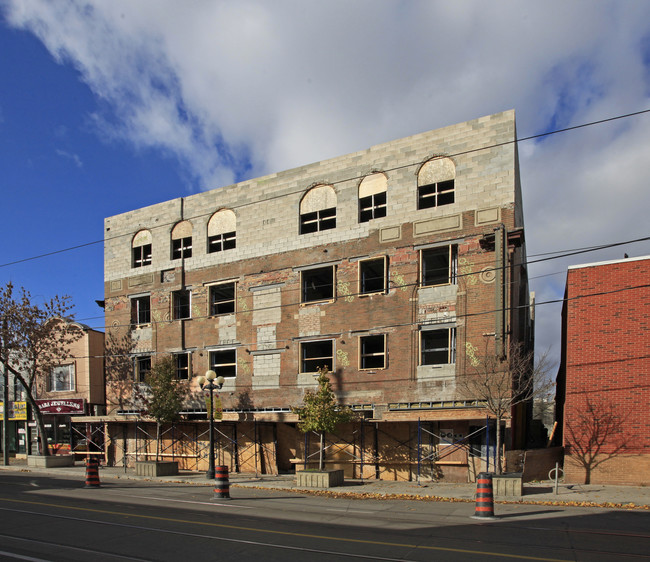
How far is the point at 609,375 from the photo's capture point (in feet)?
64.2

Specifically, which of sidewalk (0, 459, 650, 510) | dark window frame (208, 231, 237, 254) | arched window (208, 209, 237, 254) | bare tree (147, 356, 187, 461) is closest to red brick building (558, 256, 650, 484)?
sidewalk (0, 459, 650, 510)

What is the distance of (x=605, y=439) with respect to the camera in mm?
19203

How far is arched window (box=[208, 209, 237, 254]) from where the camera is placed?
28391 millimetres

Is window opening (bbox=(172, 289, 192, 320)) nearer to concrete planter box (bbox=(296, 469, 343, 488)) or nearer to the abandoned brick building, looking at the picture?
the abandoned brick building

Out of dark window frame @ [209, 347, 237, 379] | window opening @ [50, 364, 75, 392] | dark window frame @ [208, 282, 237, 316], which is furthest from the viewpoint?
window opening @ [50, 364, 75, 392]

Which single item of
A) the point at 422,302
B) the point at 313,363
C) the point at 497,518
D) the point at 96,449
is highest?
the point at 422,302

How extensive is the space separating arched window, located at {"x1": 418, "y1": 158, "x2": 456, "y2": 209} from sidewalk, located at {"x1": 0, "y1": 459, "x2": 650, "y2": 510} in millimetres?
10943

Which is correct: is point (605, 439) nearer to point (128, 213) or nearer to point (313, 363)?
point (313, 363)

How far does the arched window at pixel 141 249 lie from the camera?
31.3 m

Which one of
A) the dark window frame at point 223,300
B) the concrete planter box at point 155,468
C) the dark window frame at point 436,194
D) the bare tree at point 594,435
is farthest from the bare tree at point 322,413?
the dark window frame at point 436,194

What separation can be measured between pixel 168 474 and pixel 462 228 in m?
16.4

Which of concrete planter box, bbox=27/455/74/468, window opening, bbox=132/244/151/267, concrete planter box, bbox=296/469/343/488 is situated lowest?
concrete planter box, bbox=27/455/74/468

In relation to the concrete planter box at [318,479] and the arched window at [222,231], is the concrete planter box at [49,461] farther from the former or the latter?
the concrete planter box at [318,479]

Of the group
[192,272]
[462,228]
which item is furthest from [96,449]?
[462,228]
